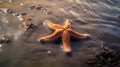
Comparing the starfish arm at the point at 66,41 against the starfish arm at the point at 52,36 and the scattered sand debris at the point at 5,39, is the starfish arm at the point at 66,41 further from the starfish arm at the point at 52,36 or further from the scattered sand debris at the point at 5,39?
the scattered sand debris at the point at 5,39

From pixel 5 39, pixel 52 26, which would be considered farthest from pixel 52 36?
pixel 5 39

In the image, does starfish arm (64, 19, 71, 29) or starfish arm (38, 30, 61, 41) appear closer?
starfish arm (38, 30, 61, 41)

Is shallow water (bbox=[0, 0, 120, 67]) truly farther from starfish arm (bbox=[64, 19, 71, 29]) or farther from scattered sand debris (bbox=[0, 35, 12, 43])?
starfish arm (bbox=[64, 19, 71, 29])

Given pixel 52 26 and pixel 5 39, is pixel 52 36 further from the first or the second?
pixel 5 39

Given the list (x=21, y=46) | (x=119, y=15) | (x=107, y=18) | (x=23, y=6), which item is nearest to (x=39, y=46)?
(x=21, y=46)

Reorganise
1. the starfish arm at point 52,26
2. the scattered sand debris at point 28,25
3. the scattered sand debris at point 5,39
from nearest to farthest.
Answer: the scattered sand debris at point 5,39
the starfish arm at point 52,26
the scattered sand debris at point 28,25

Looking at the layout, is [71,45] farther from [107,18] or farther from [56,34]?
[107,18]

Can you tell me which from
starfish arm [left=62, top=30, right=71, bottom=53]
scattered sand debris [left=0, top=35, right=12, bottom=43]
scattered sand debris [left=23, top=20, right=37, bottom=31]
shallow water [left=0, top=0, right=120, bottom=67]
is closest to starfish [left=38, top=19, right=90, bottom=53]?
starfish arm [left=62, top=30, right=71, bottom=53]

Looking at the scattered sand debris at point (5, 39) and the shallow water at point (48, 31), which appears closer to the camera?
the shallow water at point (48, 31)

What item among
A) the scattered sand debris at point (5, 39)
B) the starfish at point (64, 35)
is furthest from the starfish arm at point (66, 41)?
the scattered sand debris at point (5, 39)
